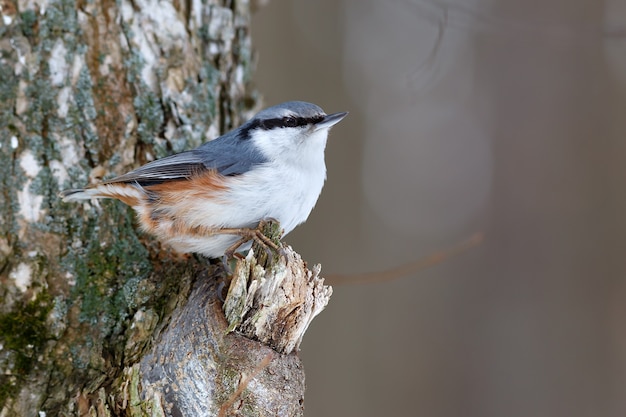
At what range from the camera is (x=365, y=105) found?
5.06 m

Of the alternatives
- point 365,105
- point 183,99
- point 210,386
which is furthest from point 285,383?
point 365,105

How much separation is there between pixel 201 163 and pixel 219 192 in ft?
0.46

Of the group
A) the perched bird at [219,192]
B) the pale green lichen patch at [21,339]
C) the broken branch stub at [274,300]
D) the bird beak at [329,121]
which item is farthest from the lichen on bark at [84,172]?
the bird beak at [329,121]

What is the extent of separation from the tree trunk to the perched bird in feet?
0.33

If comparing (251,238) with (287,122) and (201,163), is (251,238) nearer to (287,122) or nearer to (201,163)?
(201,163)

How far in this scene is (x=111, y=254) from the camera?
2.09 m

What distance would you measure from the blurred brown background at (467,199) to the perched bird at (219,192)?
105 cm

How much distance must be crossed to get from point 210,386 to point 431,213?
3.80m

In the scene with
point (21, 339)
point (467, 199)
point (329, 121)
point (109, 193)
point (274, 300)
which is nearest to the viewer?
point (274, 300)

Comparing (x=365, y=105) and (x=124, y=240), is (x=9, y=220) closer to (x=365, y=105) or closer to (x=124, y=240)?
(x=124, y=240)

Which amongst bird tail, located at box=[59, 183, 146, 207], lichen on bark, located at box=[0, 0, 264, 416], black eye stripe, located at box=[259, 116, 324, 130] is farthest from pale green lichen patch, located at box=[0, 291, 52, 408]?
black eye stripe, located at box=[259, 116, 324, 130]

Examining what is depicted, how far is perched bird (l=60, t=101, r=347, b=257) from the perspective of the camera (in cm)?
214

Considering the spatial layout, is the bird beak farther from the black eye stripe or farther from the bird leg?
the bird leg

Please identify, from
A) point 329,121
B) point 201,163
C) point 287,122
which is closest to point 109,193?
point 201,163
